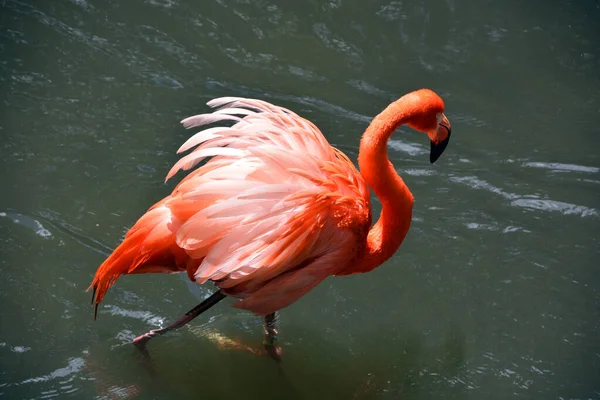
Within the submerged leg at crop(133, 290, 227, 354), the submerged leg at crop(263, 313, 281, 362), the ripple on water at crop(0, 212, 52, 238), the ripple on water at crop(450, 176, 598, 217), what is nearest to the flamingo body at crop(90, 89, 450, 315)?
the submerged leg at crop(133, 290, 227, 354)

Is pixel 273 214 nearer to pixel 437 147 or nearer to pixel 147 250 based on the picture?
pixel 147 250

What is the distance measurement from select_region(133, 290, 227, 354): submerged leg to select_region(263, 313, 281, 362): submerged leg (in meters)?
0.37

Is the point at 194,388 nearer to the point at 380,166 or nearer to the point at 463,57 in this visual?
the point at 380,166

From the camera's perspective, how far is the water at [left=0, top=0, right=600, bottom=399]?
4.37 m

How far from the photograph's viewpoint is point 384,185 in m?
4.11

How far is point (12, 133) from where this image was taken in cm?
563

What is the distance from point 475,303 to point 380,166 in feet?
4.23

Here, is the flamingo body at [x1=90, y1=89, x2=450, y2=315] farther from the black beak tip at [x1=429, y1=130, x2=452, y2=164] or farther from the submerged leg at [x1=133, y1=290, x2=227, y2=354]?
the submerged leg at [x1=133, y1=290, x2=227, y2=354]

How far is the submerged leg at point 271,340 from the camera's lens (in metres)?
4.45

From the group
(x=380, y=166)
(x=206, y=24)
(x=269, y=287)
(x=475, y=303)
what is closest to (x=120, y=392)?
(x=269, y=287)

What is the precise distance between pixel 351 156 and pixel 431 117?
177 cm

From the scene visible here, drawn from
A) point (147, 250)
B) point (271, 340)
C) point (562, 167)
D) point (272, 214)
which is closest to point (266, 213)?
point (272, 214)

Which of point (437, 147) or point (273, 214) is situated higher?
point (437, 147)

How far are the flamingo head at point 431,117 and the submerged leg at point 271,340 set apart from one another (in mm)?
1303
